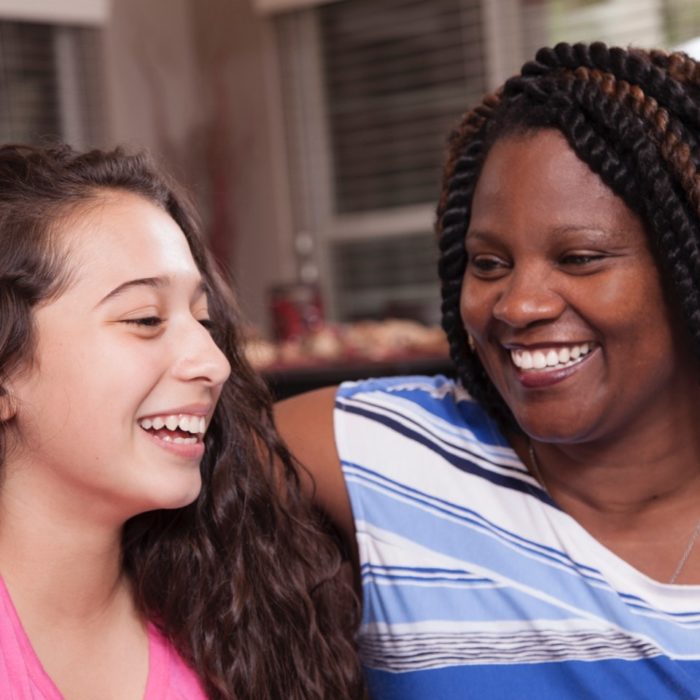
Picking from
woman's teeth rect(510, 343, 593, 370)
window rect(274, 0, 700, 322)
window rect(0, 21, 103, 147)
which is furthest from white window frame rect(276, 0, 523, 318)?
woman's teeth rect(510, 343, 593, 370)

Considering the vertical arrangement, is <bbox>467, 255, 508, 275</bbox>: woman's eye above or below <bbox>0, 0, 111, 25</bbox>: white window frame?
below

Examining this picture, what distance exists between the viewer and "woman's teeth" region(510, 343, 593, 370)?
1.20m

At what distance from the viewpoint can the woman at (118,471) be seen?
108 centimetres

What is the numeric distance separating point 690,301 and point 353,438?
45 cm

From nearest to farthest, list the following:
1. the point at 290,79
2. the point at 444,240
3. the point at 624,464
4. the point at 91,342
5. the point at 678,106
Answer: the point at 91,342 → the point at 678,106 → the point at 624,464 → the point at 444,240 → the point at 290,79

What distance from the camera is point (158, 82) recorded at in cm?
545

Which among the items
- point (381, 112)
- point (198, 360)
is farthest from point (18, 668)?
point (381, 112)

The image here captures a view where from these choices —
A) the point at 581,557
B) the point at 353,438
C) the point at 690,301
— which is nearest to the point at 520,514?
the point at 581,557

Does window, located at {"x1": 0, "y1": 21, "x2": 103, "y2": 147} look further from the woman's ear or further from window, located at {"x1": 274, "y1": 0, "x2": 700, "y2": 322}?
the woman's ear

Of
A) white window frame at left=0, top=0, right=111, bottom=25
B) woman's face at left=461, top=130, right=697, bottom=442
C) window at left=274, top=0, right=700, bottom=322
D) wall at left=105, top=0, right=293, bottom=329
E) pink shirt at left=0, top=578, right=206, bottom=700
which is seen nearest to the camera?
pink shirt at left=0, top=578, right=206, bottom=700

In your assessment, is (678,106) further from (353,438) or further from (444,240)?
(353,438)

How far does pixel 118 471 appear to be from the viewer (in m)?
1.08

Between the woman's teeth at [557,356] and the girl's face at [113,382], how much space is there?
0.34 metres

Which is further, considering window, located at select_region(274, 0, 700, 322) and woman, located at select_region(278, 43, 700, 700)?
window, located at select_region(274, 0, 700, 322)
